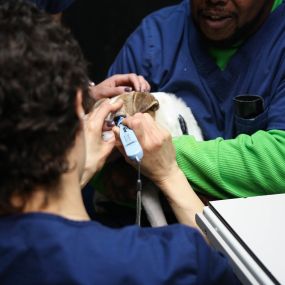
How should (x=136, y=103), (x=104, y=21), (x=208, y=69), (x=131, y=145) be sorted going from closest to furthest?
(x=131, y=145) → (x=136, y=103) → (x=208, y=69) → (x=104, y=21)

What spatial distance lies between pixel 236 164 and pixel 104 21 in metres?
1.63

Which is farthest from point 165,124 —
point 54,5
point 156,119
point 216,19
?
point 54,5

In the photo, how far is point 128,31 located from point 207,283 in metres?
2.14

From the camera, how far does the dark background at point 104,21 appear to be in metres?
2.65

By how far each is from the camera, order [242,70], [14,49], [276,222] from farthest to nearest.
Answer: [242,70]
[276,222]
[14,49]

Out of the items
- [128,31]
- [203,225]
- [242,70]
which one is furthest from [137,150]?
[128,31]

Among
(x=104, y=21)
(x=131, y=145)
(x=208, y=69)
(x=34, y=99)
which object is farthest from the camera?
(x=104, y=21)

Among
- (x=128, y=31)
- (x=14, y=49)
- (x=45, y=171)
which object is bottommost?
(x=128, y=31)

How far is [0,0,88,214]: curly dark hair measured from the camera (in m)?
0.66

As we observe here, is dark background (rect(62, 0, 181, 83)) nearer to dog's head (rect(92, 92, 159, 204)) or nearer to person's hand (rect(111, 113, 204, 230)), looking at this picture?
dog's head (rect(92, 92, 159, 204))

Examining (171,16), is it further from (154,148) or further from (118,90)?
(154,148)

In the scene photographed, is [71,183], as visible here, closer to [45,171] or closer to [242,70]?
[45,171]

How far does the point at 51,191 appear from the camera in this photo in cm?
74

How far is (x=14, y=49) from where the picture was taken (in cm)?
66
